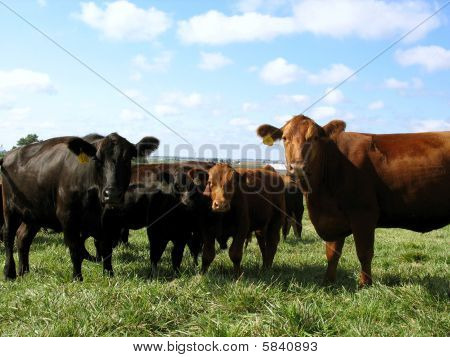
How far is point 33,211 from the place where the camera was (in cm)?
686

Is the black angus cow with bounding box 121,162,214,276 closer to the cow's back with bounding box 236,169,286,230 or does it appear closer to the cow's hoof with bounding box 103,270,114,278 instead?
the cow's hoof with bounding box 103,270,114,278

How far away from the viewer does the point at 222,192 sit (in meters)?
6.57

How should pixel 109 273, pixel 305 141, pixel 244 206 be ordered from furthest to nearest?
1. pixel 244 206
2. pixel 109 273
3. pixel 305 141

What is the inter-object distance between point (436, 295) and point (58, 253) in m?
5.84

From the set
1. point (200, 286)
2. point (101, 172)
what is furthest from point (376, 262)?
point (101, 172)

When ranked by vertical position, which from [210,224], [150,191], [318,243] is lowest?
[318,243]

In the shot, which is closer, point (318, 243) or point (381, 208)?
point (381, 208)

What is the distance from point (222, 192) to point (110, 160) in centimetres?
162

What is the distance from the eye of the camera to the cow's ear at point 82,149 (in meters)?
5.98

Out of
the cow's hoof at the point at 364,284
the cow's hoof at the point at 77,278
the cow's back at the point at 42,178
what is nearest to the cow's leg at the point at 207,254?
the cow's hoof at the point at 77,278

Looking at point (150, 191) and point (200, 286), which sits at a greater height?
point (150, 191)

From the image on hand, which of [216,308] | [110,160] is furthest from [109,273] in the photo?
[216,308]

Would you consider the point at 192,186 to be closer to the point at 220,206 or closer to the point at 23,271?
the point at 220,206

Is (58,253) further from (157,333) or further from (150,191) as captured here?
(157,333)
